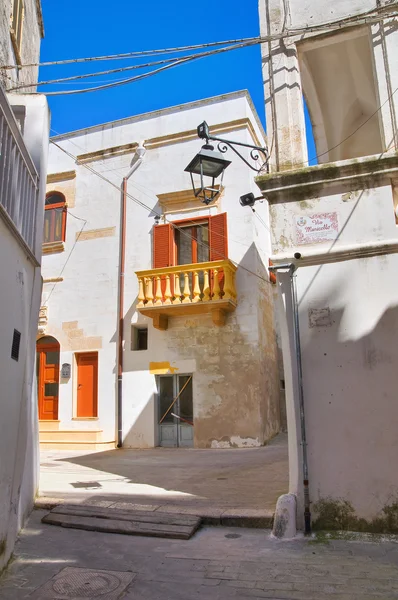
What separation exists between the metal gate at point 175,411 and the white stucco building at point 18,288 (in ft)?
25.4

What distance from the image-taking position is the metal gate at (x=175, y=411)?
13.5m

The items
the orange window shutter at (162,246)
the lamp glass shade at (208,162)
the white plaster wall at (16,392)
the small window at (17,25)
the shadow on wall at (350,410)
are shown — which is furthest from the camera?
the orange window shutter at (162,246)

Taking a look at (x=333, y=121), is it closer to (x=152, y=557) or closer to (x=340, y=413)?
(x=340, y=413)

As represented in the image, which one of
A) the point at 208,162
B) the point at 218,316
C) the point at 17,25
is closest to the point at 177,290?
the point at 218,316

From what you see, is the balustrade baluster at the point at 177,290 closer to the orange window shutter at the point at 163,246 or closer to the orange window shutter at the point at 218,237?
the orange window shutter at the point at 163,246

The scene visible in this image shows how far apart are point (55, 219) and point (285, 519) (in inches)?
533

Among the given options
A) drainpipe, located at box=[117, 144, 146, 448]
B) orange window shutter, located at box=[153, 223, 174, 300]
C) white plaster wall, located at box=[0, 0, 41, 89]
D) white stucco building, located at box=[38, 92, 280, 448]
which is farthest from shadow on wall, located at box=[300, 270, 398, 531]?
drainpipe, located at box=[117, 144, 146, 448]

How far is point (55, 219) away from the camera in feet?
52.5

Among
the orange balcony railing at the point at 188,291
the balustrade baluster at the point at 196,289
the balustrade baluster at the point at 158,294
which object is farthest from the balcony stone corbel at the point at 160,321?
the balustrade baluster at the point at 196,289

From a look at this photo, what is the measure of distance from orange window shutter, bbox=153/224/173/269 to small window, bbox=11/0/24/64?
283 inches

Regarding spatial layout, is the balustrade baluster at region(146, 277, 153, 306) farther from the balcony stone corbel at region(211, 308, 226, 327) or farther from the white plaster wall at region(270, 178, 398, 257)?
the white plaster wall at region(270, 178, 398, 257)

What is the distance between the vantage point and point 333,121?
962cm

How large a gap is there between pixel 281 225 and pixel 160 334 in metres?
8.96

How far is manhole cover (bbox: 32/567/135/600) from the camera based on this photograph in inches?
140
